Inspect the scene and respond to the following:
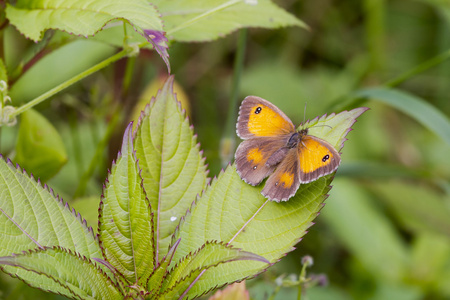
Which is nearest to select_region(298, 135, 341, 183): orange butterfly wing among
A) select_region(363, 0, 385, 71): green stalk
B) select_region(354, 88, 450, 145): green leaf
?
select_region(354, 88, 450, 145): green leaf

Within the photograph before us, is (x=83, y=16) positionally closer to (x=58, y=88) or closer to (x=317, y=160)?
(x=58, y=88)

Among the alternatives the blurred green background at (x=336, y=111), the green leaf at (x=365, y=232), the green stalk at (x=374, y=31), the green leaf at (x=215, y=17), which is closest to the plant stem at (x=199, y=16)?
the green leaf at (x=215, y=17)

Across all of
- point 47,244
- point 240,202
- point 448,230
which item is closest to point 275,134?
point 240,202

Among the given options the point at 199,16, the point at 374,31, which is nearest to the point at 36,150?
the point at 199,16

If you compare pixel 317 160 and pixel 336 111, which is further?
pixel 336 111

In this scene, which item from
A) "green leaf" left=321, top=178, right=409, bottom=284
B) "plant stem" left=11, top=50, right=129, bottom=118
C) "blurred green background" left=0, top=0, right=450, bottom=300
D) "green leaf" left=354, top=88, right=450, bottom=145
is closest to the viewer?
"plant stem" left=11, top=50, right=129, bottom=118

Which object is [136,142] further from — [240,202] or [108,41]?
[108,41]

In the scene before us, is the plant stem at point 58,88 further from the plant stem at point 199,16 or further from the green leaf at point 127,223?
the green leaf at point 127,223

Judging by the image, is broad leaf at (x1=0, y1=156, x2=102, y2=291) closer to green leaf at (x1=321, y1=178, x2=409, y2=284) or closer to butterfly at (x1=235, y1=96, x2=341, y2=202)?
butterfly at (x1=235, y1=96, x2=341, y2=202)
